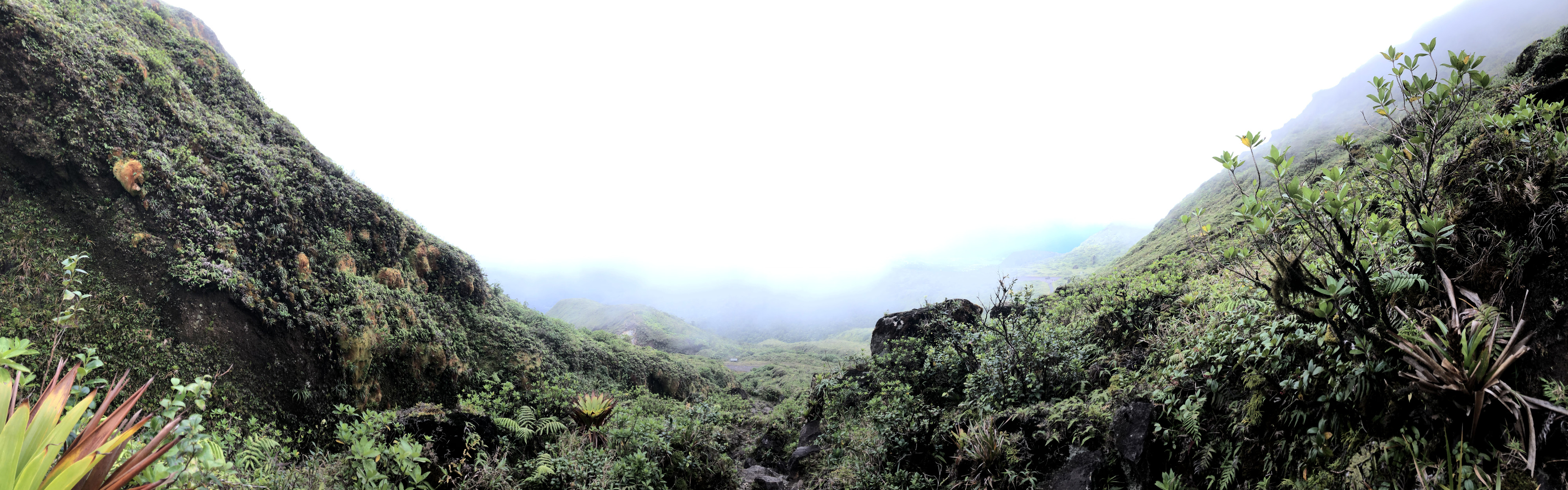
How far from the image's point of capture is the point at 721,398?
19.5m

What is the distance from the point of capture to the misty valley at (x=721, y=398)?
2.37 meters

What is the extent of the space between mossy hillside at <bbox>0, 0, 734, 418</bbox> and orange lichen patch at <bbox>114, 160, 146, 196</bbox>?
0.03 metres

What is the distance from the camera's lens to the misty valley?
2.37m

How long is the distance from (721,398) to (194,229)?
1499 cm

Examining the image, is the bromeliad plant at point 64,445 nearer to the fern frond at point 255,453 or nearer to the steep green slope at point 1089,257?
the fern frond at point 255,453

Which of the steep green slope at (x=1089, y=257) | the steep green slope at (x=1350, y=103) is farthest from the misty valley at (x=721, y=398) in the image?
the steep green slope at (x=1089, y=257)

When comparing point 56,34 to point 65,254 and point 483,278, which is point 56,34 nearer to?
point 65,254

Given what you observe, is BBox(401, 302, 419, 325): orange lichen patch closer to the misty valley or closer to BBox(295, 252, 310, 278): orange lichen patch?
the misty valley

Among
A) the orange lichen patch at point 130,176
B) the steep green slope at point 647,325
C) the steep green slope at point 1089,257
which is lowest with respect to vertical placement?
the steep green slope at point 647,325

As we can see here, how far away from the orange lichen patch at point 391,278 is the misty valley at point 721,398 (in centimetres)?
14

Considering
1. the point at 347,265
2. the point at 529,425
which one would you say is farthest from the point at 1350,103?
the point at 347,265

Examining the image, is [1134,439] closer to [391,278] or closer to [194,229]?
[194,229]

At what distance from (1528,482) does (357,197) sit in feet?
62.8

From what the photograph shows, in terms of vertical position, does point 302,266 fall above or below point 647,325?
above
